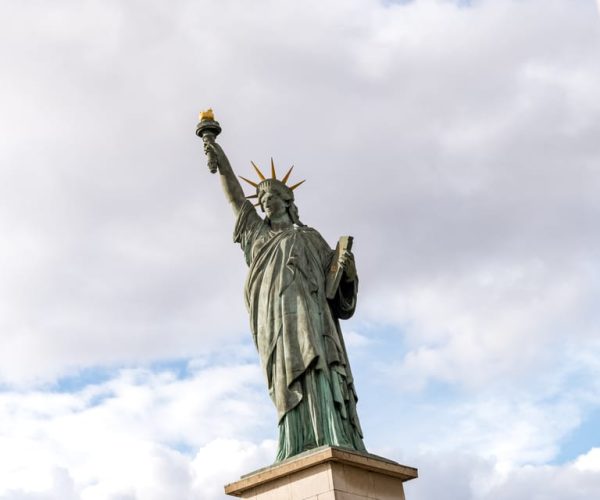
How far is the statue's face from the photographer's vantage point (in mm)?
14484

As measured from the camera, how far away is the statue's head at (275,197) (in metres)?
14.5

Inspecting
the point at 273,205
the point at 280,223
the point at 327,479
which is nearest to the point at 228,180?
the point at 273,205

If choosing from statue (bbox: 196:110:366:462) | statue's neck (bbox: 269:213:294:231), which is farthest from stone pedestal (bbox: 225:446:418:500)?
statue's neck (bbox: 269:213:294:231)

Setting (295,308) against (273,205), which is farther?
(273,205)

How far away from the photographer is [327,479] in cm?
1175

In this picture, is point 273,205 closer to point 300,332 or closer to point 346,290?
point 346,290

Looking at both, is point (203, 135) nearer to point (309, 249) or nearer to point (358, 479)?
point (309, 249)

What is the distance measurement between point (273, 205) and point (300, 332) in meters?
2.23

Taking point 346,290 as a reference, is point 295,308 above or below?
below

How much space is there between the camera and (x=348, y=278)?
1394 cm

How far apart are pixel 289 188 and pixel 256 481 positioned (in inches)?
175

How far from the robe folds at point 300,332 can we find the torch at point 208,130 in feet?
3.42

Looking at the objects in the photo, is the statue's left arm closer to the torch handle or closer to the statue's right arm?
the statue's right arm

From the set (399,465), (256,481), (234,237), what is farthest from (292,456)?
(234,237)
